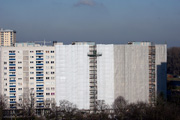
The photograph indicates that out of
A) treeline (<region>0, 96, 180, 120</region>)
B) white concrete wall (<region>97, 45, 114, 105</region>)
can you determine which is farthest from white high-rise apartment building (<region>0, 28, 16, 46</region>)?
white concrete wall (<region>97, 45, 114, 105</region>)

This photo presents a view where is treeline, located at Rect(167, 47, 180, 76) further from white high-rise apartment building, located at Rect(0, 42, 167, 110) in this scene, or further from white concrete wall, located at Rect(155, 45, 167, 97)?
white high-rise apartment building, located at Rect(0, 42, 167, 110)

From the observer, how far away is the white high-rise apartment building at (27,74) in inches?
1229

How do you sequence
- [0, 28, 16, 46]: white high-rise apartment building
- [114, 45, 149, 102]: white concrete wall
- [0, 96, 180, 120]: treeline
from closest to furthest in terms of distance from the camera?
[0, 96, 180, 120]: treeline < [114, 45, 149, 102]: white concrete wall < [0, 28, 16, 46]: white high-rise apartment building

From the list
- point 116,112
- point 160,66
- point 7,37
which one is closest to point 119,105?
point 116,112

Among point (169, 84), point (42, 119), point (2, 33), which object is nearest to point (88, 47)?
point (42, 119)

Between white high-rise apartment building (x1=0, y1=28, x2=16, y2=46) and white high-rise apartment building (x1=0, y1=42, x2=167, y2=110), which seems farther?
white high-rise apartment building (x1=0, y1=28, x2=16, y2=46)

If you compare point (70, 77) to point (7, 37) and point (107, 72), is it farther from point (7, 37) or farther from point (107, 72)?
point (7, 37)

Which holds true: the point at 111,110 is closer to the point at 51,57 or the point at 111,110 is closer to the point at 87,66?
the point at 87,66

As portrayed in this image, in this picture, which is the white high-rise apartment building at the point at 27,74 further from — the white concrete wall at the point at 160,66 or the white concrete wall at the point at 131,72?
the white concrete wall at the point at 160,66

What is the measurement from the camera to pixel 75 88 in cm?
3127

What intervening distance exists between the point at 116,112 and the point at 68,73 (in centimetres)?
610

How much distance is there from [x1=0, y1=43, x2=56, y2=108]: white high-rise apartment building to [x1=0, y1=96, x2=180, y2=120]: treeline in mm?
1195

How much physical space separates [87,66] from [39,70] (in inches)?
164

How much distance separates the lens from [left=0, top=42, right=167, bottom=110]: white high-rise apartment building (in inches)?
1230
